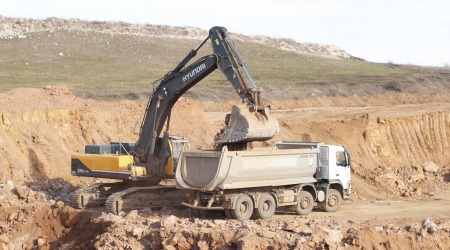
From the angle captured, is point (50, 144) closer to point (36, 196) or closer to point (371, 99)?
point (36, 196)

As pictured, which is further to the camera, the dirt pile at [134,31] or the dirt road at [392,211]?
the dirt pile at [134,31]

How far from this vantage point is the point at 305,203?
2534cm

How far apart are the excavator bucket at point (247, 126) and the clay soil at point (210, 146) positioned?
2.50 metres

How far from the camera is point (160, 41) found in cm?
8344

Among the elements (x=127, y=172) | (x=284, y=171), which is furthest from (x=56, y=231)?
(x=284, y=171)

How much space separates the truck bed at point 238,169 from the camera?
881 inches

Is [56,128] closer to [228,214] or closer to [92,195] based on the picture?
[92,195]

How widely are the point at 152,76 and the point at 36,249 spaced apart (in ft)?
133

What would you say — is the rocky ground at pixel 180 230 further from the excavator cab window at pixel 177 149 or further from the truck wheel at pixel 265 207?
the excavator cab window at pixel 177 149

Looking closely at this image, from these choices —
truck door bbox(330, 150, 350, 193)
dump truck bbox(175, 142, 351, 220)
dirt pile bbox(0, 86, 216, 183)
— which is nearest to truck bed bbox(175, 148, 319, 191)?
dump truck bbox(175, 142, 351, 220)

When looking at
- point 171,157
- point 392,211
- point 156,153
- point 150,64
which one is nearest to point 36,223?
point 156,153

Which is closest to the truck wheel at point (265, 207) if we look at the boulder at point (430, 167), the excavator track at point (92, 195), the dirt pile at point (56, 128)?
the excavator track at point (92, 195)

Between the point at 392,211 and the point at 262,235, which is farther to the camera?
the point at 392,211

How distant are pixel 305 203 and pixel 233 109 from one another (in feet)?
15.0
